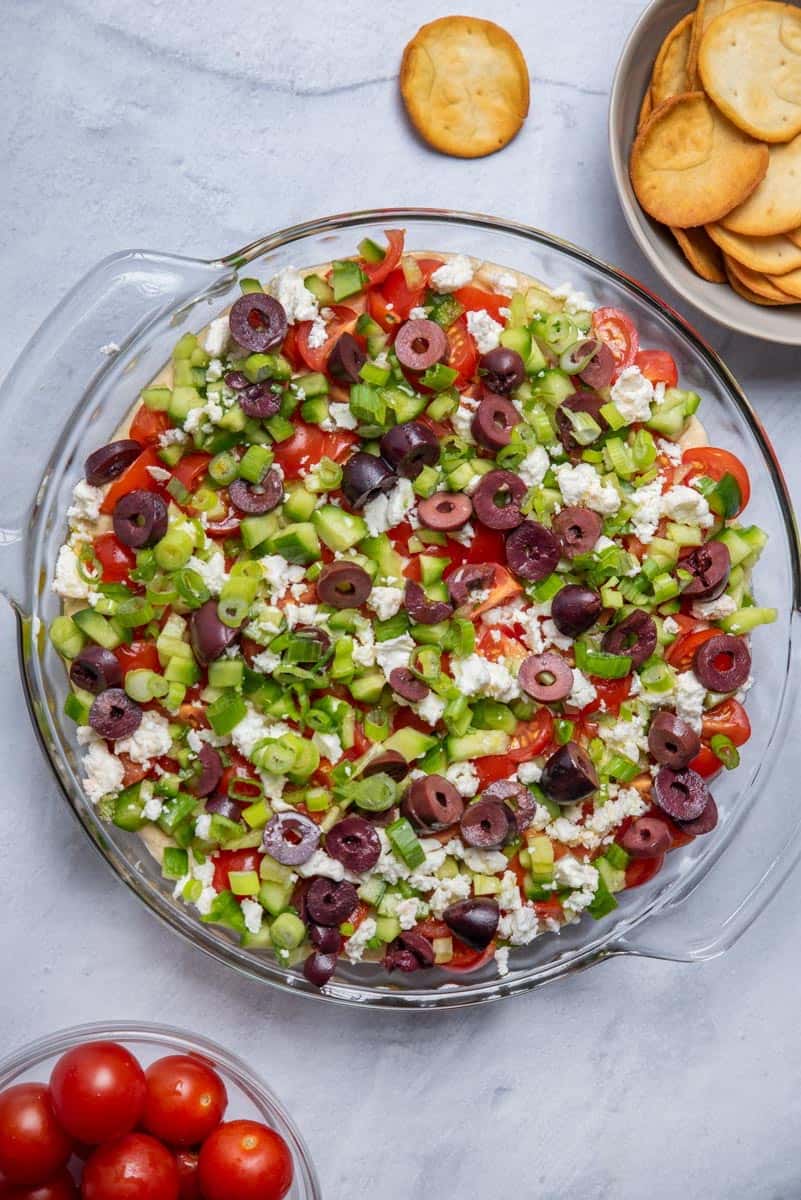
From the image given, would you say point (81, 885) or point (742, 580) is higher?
Answer: point (742, 580)

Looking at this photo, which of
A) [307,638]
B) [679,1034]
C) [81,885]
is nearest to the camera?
[307,638]

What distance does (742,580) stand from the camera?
2.85m

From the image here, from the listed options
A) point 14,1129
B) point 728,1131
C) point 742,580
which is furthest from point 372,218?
point 728,1131

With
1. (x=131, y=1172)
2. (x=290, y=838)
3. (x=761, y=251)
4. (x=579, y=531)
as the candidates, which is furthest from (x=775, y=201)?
(x=131, y=1172)

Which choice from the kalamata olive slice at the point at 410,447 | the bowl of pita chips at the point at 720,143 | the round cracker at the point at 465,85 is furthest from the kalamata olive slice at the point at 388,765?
the round cracker at the point at 465,85

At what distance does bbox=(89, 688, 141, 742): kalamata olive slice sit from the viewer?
8.66ft

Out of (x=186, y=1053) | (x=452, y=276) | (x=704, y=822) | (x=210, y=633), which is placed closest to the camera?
(x=210, y=633)

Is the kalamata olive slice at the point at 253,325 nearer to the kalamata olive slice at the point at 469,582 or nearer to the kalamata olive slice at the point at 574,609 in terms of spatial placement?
the kalamata olive slice at the point at 469,582

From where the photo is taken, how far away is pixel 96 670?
2629mm

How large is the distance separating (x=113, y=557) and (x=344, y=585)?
22.0 inches

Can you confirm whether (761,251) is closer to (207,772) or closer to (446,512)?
(446,512)

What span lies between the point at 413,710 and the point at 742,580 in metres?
0.90

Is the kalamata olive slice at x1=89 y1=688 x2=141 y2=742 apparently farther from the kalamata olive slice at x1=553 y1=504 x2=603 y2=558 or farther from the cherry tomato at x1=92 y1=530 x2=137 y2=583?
the kalamata olive slice at x1=553 y1=504 x2=603 y2=558

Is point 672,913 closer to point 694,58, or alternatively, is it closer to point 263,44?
point 694,58
